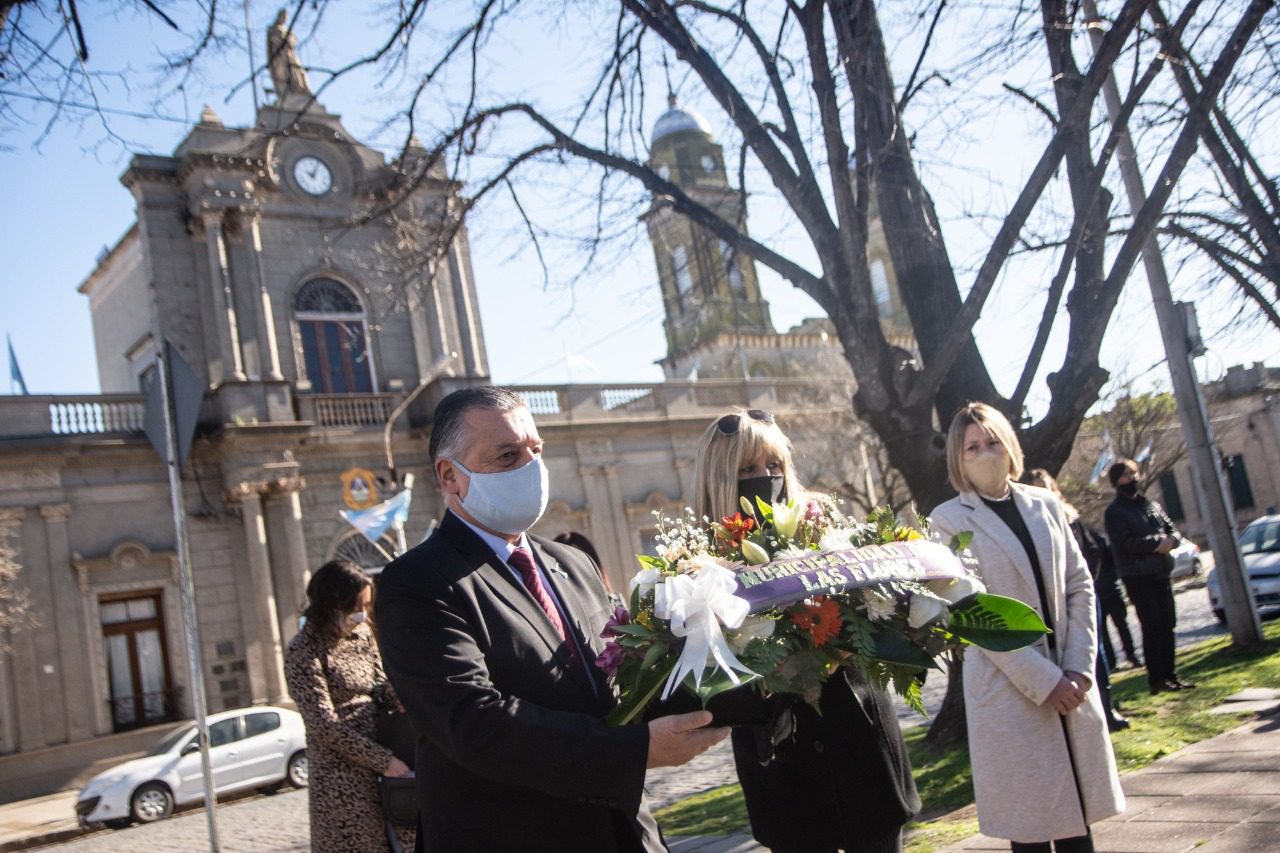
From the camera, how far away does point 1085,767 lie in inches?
156

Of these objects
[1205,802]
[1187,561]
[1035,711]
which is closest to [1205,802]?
[1205,802]

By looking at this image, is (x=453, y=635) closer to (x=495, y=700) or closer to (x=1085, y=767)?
(x=495, y=700)

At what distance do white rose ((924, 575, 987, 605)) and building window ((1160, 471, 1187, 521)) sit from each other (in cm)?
5356

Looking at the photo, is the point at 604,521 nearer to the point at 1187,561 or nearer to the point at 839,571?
the point at 1187,561

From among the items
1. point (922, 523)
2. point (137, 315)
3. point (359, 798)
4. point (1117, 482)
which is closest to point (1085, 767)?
point (922, 523)

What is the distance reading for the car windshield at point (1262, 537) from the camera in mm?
16347

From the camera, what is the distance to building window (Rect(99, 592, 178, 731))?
2331 centimetres

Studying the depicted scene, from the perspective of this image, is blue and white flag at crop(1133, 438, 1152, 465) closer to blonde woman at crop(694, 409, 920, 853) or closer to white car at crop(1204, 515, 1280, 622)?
white car at crop(1204, 515, 1280, 622)

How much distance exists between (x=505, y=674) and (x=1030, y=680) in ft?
7.20

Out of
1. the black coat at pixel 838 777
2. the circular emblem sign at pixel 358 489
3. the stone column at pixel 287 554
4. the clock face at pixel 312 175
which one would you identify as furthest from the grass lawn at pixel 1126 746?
the clock face at pixel 312 175

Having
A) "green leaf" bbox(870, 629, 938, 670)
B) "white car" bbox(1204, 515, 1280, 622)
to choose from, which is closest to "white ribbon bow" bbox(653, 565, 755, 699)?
"green leaf" bbox(870, 629, 938, 670)

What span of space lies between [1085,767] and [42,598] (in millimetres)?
23279

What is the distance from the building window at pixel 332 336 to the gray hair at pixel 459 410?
26435 millimetres

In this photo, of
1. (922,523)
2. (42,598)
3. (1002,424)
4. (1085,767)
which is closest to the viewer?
(922,523)
